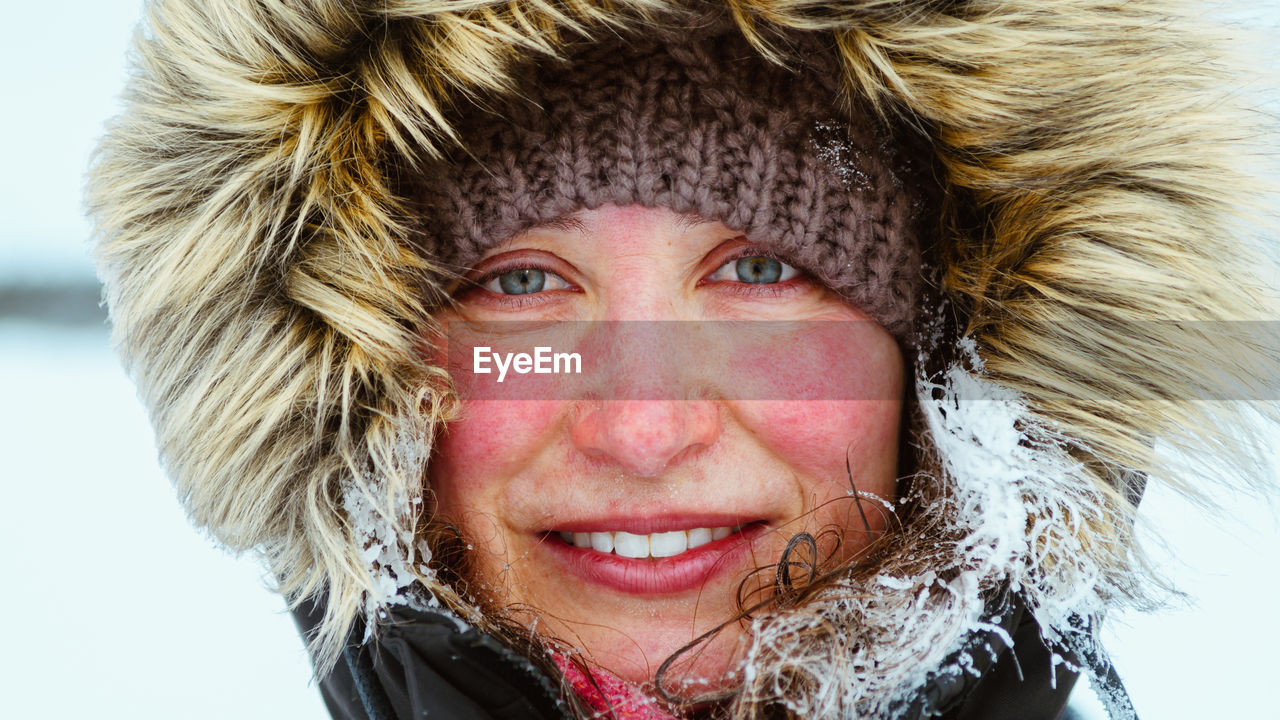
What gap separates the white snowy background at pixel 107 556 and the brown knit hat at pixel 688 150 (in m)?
1.12

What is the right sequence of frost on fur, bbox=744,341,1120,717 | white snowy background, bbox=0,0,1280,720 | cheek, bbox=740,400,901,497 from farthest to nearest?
white snowy background, bbox=0,0,1280,720 → cheek, bbox=740,400,901,497 → frost on fur, bbox=744,341,1120,717

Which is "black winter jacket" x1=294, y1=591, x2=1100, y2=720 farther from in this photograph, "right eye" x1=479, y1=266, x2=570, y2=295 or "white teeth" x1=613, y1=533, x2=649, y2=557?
"right eye" x1=479, y1=266, x2=570, y2=295

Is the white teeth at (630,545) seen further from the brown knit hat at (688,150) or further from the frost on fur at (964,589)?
the brown knit hat at (688,150)

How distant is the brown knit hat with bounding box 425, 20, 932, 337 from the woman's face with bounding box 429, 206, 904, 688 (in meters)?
0.05

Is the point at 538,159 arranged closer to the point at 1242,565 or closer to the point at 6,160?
the point at 1242,565

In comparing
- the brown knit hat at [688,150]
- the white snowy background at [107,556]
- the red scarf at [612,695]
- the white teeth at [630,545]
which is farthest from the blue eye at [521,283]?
the white snowy background at [107,556]

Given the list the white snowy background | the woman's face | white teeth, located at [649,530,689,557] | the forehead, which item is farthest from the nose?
the white snowy background

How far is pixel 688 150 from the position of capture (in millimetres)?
1112

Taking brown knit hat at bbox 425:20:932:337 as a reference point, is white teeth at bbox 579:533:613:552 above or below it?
below

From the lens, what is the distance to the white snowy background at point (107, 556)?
8.87 feet

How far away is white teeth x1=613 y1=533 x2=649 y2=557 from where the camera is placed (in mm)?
1200

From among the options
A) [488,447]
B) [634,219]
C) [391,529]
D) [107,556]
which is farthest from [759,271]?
[107,556]
